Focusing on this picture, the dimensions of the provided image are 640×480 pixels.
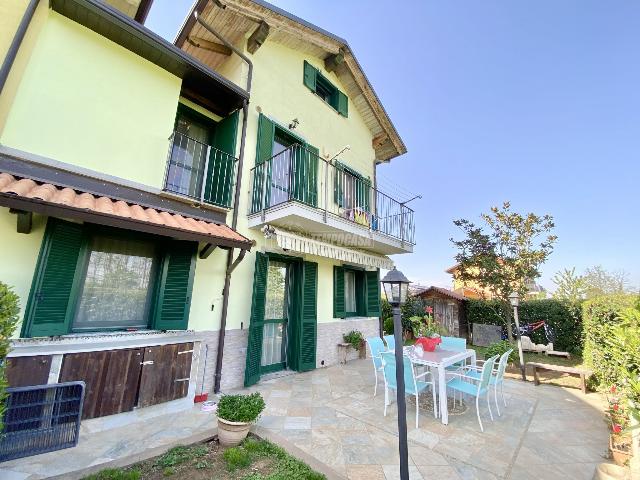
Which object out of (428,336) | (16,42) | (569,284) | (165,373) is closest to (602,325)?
(428,336)

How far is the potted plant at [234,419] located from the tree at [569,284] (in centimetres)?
2105

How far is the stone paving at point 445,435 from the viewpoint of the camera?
368cm

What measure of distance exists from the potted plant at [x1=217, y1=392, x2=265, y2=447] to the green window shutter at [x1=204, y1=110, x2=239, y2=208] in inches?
183

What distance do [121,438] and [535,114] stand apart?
19.0 metres

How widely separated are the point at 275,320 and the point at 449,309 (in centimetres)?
1357

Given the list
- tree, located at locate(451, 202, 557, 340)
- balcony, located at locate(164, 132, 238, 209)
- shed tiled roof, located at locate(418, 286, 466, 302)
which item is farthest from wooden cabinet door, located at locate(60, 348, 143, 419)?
shed tiled roof, located at locate(418, 286, 466, 302)

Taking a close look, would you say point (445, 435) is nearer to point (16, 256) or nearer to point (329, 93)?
point (16, 256)

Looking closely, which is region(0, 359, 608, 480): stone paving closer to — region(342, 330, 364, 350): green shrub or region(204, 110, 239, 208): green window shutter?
region(342, 330, 364, 350): green shrub

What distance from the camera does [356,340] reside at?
10.1 metres

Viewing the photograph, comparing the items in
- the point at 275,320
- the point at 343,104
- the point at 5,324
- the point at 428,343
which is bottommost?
the point at 428,343

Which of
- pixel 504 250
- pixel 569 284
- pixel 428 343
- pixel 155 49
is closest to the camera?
pixel 155 49

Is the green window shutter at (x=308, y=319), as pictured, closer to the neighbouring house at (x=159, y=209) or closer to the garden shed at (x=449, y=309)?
the neighbouring house at (x=159, y=209)

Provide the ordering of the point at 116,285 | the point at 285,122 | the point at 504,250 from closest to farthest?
the point at 116,285, the point at 285,122, the point at 504,250

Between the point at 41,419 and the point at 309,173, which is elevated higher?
the point at 309,173
